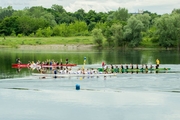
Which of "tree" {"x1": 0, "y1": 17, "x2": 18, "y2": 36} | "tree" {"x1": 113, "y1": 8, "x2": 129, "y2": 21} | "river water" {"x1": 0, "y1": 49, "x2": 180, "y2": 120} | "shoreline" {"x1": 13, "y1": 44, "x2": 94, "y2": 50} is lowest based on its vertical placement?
"river water" {"x1": 0, "y1": 49, "x2": 180, "y2": 120}

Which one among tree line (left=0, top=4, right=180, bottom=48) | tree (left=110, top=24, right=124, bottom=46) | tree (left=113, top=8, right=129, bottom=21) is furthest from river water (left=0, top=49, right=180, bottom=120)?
tree (left=113, top=8, right=129, bottom=21)

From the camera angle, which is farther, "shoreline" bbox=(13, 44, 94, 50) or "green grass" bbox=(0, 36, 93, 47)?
"green grass" bbox=(0, 36, 93, 47)

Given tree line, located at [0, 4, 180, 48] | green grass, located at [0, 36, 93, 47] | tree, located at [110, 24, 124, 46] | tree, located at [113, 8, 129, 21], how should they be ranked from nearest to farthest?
tree line, located at [0, 4, 180, 48], tree, located at [110, 24, 124, 46], green grass, located at [0, 36, 93, 47], tree, located at [113, 8, 129, 21]

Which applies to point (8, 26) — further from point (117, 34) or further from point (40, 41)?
point (117, 34)

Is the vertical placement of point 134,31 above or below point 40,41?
above

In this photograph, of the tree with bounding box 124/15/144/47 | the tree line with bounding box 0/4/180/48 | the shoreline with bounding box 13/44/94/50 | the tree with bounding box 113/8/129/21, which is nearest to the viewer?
the tree line with bounding box 0/4/180/48

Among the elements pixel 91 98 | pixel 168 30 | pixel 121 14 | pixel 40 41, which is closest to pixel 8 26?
pixel 40 41

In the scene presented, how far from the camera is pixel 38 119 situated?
1427 inches

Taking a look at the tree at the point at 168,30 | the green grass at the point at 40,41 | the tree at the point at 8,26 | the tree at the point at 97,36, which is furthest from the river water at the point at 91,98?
the tree at the point at 8,26

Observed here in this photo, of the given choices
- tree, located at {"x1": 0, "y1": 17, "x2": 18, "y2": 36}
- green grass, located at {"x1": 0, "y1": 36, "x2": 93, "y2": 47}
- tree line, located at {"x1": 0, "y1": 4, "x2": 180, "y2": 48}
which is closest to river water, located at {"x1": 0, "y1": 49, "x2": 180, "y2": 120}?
tree line, located at {"x1": 0, "y1": 4, "x2": 180, "y2": 48}

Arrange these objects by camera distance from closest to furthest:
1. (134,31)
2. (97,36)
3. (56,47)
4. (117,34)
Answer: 1. (134,31)
2. (117,34)
3. (97,36)
4. (56,47)

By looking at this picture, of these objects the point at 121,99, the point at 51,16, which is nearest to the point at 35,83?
the point at 121,99

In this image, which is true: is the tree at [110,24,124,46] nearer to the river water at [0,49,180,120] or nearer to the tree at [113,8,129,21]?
the tree at [113,8,129,21]

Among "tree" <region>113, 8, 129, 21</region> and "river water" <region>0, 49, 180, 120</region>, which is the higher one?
"tree" <region>113, 8, 129, 21</region>
